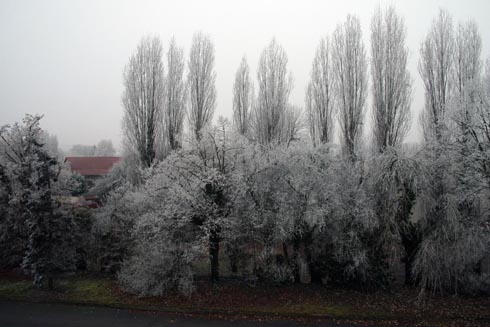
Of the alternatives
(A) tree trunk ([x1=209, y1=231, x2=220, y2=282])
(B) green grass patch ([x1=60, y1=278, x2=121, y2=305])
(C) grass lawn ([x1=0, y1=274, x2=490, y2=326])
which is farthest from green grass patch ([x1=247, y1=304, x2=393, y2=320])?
(B) green grass patch ([x1=60, y1=278, x2=121, y2=305])

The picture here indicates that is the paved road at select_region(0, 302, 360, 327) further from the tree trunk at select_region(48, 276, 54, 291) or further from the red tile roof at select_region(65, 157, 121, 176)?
the red tile roof at select_region(65, 157, 121, 176)

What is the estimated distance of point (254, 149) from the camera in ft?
45.5

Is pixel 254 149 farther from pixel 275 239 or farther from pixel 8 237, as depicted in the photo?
pixel 8 237

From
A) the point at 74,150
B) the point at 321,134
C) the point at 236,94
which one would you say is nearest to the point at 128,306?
the point at 321,134

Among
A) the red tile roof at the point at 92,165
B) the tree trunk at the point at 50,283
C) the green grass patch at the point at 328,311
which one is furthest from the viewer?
the red tile roof at the point at 92,165

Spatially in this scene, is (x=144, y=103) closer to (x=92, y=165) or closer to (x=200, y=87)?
(x=200, y=87)

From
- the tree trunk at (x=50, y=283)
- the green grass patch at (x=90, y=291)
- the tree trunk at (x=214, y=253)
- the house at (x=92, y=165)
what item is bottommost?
the green grass patch at (x=90, y=291)

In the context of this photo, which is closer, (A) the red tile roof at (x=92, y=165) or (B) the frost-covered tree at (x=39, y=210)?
(B) the frost-covered tree at (x=39, y=210)

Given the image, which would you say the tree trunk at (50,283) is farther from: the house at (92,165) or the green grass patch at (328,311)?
the house at (92,165)

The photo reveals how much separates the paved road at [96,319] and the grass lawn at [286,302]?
438 mm

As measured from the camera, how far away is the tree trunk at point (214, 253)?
12984 mm

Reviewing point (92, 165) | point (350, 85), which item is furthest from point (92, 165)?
point (350, 85)

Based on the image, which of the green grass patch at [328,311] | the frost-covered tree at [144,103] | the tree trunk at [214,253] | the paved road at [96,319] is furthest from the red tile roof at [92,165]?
the green grass patch at [328,311]

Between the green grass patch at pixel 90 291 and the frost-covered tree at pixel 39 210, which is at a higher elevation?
the frost-covered tree at pixel 39 210
